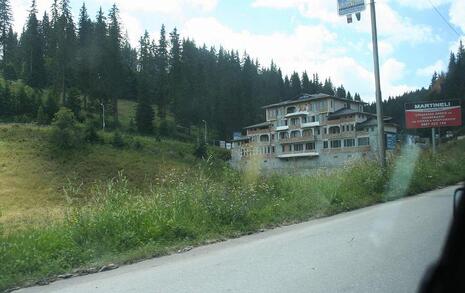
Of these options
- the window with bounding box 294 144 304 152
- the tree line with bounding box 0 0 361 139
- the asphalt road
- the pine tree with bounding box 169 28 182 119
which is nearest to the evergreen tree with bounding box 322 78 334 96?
the tree line with bounding box 0 0 361 139

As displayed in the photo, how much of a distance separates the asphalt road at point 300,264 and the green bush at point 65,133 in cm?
6982

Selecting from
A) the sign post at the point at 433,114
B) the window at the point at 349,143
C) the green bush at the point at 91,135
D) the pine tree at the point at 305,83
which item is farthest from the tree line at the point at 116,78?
the sign post at the point at 433,114

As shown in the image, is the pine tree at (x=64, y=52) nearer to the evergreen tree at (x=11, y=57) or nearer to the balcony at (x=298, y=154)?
the evergreen tree at (x=11, y=57)

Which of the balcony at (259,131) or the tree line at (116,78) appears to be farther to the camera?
the tree line at (116,78)

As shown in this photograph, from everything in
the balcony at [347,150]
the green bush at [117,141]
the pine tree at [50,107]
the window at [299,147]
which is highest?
the pine tree at [50,107]

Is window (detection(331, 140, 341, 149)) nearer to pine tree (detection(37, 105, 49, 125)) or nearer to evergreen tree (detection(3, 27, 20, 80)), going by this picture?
pine tree (detection(37, 105, 49, 125))

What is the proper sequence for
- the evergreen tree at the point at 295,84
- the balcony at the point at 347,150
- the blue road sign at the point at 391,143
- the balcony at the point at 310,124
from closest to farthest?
the blue road sign at the point at 391,143 < the balcony at the point at 347,150 < the balcony at the point at 310,124 < the evergreen tree at the point at 295,84

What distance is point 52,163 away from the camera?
69.6 metres

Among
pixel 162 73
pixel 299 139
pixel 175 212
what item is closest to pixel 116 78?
pixel 162 73

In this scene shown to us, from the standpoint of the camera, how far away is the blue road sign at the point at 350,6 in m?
18.0

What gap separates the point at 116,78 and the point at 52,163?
37.6 m

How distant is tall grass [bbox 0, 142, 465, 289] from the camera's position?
24.3 ft

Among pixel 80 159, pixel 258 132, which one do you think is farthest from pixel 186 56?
pixel 80 159

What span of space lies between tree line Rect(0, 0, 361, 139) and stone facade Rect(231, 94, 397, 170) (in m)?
20.8
